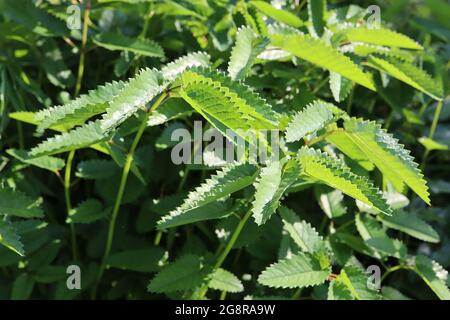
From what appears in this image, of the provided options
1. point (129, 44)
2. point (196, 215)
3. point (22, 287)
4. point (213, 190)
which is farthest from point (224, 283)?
point (129, 44)

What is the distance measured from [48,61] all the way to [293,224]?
0.64 m

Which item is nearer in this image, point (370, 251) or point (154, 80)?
point (154, 80)

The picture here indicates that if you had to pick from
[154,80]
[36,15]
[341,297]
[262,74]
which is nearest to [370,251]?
[341,297]

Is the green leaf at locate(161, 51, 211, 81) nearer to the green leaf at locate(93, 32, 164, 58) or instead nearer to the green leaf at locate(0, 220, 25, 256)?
the green leaf at locate(93, 32, 164, 58)

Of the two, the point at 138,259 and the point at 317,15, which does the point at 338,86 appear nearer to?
the point at 317,15

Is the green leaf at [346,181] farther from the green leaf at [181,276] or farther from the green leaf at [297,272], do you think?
the green leaf at [181,276]

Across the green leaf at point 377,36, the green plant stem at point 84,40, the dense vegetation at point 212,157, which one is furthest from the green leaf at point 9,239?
the green leaf at point 377,36

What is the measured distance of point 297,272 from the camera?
109 centimetres

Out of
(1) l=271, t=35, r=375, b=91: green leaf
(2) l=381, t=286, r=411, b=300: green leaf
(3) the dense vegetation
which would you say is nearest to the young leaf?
(3) the dense vegetation

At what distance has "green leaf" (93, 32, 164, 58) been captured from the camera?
1.25 meters

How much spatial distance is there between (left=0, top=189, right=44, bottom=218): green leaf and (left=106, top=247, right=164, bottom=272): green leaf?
0.66 feet

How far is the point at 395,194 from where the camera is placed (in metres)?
1.34

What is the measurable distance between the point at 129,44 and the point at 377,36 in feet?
1.59
